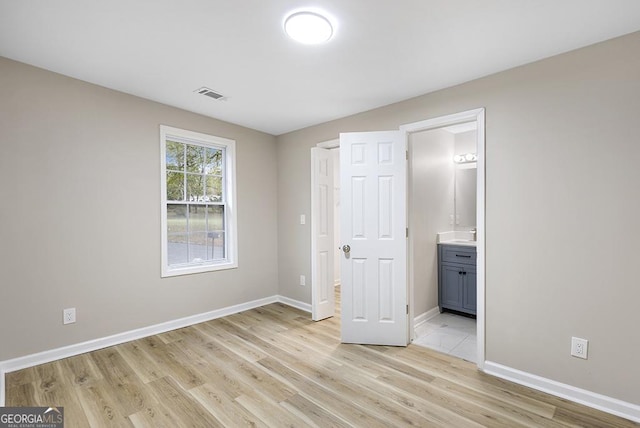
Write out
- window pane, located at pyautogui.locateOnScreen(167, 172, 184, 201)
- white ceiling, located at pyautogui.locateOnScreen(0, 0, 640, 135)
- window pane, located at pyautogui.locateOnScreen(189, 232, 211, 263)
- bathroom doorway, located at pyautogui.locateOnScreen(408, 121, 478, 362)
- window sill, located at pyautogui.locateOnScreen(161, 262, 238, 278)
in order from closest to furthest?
white ceiling, located at pyautogui.locateOnScreen(0, 0, 640, 135)
bathroom doorway, located at pyautogui.locateOnScreen(408, 121, 478, 362)
window sill, located at pyautogui.locateOnScreen(161, 262, 238, 278)
window pane, located at pyautogui.locateOnScreen(167, 172, 184, 201)
window pane, located at pyautogui.locateOnScreen(189, 232, 211, 263)

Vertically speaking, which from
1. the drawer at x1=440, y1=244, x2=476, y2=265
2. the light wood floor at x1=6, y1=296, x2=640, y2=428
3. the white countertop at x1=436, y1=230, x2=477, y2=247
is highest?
the white countertop at x1=436, y1=230, x2=477, y2=247

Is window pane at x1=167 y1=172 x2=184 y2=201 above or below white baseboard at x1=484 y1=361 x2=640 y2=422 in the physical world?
above

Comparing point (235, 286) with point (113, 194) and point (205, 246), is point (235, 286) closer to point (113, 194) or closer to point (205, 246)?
point (205, 246)

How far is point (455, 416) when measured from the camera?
6.40 feet

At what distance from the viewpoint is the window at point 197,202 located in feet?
11.3

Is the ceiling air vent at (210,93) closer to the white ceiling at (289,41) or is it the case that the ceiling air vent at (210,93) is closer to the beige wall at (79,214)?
the white ceiling at (289,41)

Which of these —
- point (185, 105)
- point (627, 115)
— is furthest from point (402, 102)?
point (185, 105)

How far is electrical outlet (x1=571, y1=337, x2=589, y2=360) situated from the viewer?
2.09 meters

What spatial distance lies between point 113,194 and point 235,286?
1.79 meters

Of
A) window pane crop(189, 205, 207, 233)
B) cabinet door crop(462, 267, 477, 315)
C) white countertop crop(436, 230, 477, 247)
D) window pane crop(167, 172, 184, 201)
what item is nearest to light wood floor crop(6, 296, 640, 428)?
cabinet door crop(462, 267, 477, 315)

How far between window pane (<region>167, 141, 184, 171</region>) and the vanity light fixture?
3.71m

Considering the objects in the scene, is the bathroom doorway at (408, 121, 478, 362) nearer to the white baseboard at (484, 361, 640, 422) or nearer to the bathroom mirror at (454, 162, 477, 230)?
the bathroom mirror at (454, 162, 477, 230)

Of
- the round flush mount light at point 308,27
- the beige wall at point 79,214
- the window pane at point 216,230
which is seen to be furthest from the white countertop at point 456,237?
the beige wall at point 79,214

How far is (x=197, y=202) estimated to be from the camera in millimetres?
3725
